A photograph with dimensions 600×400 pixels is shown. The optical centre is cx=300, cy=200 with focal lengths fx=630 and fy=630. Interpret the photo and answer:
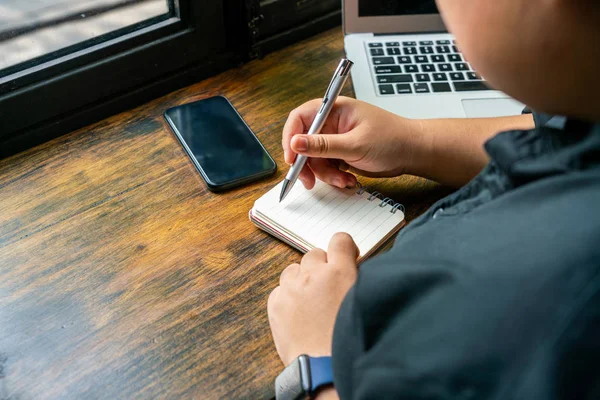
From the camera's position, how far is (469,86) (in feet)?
3.51

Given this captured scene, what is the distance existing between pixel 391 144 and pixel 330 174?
0.09m

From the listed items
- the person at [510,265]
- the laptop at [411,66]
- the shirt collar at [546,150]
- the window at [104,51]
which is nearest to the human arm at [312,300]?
the person at [510,265]

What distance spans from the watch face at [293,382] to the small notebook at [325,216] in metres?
0.18

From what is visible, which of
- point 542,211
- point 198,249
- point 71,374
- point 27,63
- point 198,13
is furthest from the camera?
point 198,13

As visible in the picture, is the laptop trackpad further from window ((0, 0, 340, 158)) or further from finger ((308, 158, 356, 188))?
window ((0, 0, 340, 158))

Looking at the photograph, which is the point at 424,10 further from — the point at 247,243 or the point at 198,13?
the point at 247,243

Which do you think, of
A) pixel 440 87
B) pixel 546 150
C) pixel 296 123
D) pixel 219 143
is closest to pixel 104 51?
pixel 219 143

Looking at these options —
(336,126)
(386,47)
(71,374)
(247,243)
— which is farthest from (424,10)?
Result: (71,374)

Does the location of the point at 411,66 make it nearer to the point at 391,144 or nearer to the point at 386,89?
the point at 386,89

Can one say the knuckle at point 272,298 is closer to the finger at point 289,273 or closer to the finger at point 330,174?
the finger at point 289,273

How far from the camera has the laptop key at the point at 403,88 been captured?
1054 mm

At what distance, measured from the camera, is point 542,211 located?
45 cm

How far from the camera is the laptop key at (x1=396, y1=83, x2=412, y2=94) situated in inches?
41.5

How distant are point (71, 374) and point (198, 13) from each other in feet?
2.09
